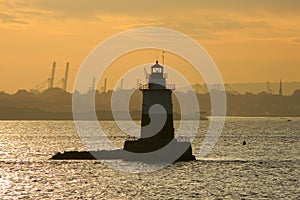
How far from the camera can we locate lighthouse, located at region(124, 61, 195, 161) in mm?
77938

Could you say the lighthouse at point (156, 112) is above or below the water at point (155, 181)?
above

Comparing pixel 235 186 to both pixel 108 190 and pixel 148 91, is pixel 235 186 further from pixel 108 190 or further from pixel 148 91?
pixel 148 91

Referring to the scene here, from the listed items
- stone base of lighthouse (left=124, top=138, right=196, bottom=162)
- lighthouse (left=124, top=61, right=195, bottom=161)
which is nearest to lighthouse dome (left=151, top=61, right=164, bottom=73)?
lighthouse (left=124, top=61, right=195, bottom=161)

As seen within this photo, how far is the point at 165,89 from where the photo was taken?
77938mm

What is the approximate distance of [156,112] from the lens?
77750 millimetres

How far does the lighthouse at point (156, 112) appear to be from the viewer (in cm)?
7794

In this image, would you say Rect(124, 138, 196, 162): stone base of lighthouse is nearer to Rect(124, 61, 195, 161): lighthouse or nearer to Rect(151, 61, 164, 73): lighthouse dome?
Rect(124, 61, 195, 161): lighthouse

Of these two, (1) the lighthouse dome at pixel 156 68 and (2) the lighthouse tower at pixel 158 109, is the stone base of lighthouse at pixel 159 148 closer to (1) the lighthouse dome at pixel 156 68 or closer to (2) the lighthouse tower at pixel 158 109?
(2) the lighthouse tower at pixel 158 109

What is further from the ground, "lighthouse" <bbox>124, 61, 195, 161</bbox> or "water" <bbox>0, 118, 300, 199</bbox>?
"lighthouse" <bbox>124, 61, 195, 161</bbox>

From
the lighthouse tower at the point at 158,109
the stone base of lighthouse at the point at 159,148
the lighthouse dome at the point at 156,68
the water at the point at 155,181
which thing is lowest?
the water at the point at 155,181

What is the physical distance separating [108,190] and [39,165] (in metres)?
26.7

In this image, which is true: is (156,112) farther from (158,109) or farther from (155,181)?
(155,181)

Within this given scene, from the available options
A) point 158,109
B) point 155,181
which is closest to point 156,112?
point 158,109

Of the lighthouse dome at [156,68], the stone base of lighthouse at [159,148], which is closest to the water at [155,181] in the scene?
the stone base of lighthouse at [159,148]
